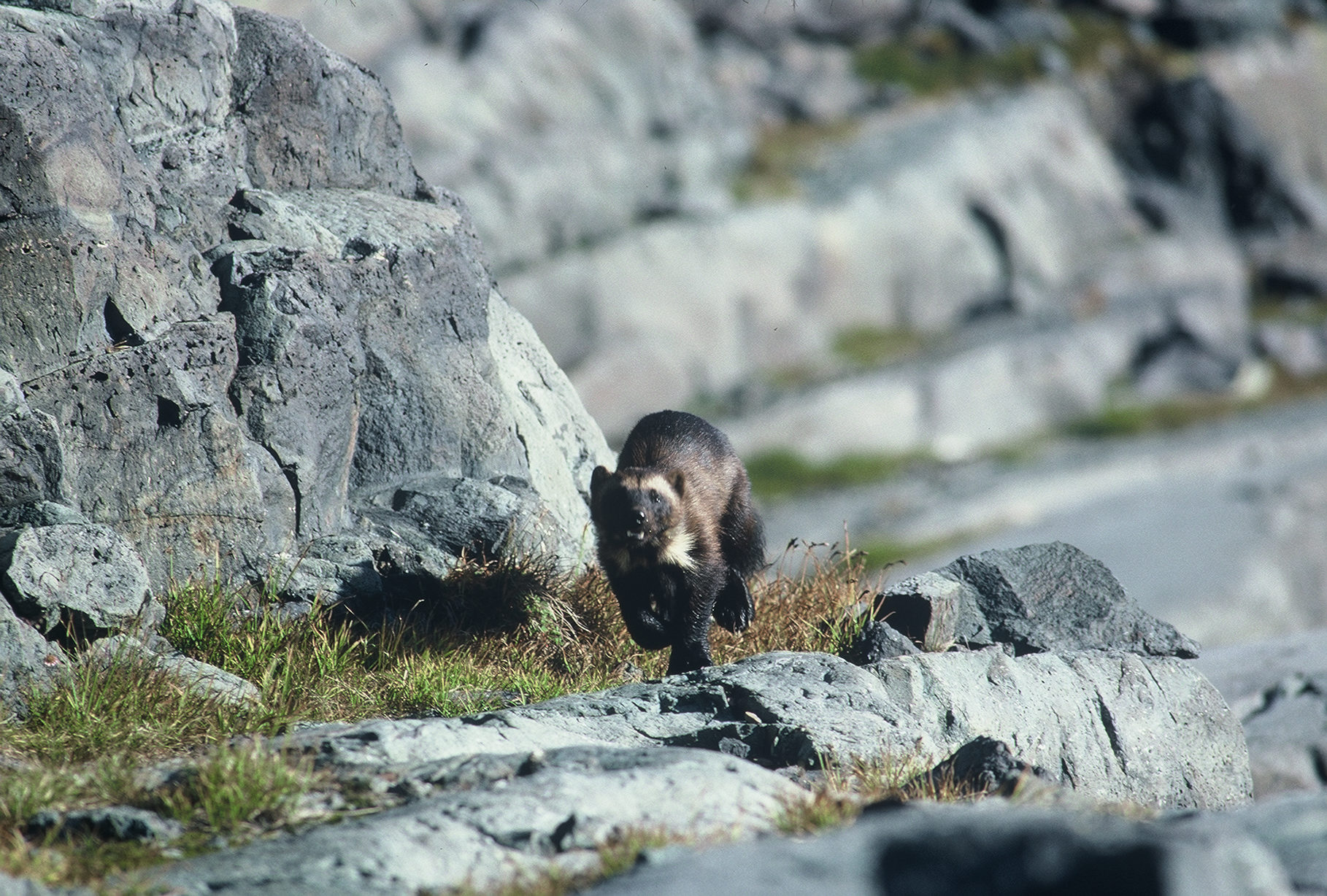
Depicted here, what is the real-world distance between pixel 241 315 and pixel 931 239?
81.7 feet

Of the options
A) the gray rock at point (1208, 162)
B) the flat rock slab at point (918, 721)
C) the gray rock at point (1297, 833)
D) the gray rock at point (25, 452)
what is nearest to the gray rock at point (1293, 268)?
the gray rock at point (1208, 162)

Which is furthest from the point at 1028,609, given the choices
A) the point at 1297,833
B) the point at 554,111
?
the point at 554,111

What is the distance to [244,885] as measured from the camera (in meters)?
4.47

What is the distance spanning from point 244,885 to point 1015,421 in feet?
79.0

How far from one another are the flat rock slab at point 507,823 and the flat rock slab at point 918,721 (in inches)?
20.5

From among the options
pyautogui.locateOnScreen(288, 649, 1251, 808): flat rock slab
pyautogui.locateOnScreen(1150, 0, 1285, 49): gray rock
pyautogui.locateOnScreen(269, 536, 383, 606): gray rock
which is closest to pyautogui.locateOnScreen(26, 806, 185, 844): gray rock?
pyautogui.locateOnScreen(288, 649, 1251, 808): flat rock slab

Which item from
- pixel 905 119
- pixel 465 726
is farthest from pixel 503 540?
pixel 905 119

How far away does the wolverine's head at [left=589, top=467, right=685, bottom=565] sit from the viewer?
7.43 metres

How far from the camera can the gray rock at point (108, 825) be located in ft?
15.8

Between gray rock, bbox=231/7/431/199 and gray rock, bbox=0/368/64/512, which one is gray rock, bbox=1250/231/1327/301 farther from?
gray rock, bbox=0/368/64/512

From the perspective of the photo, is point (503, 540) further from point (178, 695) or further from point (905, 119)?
point (905, 119)

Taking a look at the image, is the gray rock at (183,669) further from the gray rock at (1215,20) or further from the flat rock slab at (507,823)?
the gray rock at (1215,20)

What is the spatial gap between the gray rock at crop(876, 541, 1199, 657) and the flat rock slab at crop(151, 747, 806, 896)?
265cm

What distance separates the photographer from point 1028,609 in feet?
26.5
